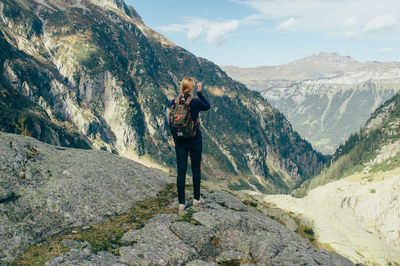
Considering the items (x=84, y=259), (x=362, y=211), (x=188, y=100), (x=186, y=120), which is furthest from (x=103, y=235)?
(x=362, y=211)

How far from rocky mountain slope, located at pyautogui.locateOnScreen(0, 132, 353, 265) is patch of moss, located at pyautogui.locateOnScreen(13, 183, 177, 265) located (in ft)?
0.12

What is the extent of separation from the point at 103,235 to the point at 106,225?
51.4 inches

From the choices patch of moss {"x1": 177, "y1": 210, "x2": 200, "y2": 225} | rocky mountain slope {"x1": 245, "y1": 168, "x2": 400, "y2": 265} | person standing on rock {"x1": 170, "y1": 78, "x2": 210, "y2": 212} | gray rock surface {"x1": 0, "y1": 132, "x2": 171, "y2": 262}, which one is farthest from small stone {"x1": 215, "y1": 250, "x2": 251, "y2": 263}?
rocky mountain slope {"x1": 245, "y1": 168, "x2": 400, "y2": 265}

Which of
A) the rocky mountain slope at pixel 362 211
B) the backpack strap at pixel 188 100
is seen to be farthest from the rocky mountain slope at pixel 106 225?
the rocky mountain slope at pixel 362 211

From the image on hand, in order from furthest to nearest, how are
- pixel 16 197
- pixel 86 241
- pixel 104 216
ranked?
pixel 104 216 < pixel 16 197 < pixel 86 241

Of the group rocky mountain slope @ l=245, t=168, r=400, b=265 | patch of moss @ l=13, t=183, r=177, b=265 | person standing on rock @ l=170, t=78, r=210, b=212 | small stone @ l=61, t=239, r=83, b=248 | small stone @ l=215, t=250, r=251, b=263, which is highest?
person standing on rock @ l=170, t=78, r=210, b=212

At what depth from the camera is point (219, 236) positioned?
12406mm

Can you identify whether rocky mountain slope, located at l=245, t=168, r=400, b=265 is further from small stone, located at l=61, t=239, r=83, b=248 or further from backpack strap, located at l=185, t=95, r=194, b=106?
small stone, located at l=61, t=239, r=83, b=248

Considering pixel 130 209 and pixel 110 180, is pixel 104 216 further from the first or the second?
pixel 110 180

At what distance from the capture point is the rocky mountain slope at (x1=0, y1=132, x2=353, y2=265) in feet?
33.3

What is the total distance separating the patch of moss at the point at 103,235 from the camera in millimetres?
9602

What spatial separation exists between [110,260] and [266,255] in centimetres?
646

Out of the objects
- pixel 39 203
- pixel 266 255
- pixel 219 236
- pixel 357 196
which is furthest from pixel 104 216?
pixel 357 196

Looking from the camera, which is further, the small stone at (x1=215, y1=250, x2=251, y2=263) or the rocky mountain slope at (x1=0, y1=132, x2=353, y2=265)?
the small stone at (x1=215, y1=250, x2=251, y2=263)
